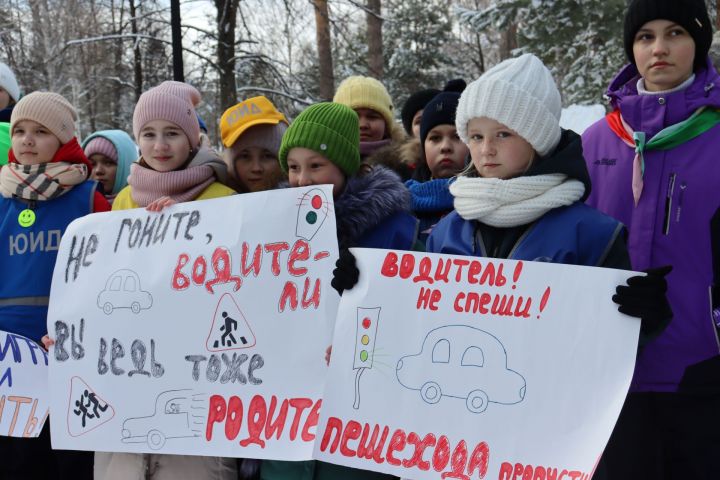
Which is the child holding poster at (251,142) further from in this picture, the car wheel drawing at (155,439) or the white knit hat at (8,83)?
the white knit hat at (8,83)

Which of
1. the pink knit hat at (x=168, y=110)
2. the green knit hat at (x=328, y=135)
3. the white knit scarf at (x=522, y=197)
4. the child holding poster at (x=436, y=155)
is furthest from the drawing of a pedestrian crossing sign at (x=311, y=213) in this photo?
the pink knit hat at (x=168, y=110)

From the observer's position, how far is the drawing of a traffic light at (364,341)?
7.55 ft

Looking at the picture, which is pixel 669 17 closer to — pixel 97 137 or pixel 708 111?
pixel 708 111

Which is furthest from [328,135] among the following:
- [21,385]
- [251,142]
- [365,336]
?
[21,385]

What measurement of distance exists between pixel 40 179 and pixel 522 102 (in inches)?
88.1

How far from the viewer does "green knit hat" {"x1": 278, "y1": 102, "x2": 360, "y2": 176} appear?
283 centimetres

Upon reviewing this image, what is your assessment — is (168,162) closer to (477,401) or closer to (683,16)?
(477,401)

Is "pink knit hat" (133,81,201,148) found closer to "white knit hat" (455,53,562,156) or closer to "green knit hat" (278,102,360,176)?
"green knit hat" (278,102,360,176)

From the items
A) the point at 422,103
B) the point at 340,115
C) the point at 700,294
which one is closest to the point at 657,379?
the point at 700,294

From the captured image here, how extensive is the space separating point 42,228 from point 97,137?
149 centimetres

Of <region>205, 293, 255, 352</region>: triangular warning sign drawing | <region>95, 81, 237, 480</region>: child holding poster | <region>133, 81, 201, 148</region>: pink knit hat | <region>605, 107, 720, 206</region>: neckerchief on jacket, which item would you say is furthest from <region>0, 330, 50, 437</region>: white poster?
<region>605, 107, 720, 206</region>: neckerchief on jacket

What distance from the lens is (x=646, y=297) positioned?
2.00 m

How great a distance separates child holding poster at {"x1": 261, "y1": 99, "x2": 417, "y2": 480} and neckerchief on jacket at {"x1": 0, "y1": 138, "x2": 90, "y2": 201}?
3.63 feet

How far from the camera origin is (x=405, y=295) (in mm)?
2309
